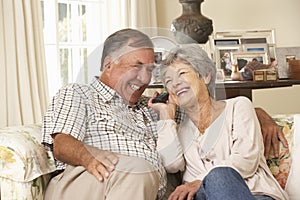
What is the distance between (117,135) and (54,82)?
1471 millimetres

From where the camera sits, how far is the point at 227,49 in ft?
10.6

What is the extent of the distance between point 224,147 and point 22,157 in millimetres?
622

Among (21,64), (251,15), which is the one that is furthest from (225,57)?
(21,64)

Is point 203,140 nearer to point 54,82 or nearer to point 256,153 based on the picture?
point 256,153

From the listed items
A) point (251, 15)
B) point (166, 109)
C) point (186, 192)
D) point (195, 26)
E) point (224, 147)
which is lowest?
point (186, 192)

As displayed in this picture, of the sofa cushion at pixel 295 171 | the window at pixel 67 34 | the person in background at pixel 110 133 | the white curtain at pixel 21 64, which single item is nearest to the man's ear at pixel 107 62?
the person in background at pixel 110 133

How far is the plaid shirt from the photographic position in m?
1.64

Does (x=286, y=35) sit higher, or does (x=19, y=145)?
(x=286, y=35)

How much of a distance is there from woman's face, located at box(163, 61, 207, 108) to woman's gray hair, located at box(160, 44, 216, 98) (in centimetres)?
1

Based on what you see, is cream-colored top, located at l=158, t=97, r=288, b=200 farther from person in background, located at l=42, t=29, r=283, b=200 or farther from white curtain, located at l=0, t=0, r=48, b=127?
white curtain, located at l=0, t=0, r=48, b=127

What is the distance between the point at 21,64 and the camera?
2.65 metres

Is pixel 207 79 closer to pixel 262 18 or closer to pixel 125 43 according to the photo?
pixel 125 43

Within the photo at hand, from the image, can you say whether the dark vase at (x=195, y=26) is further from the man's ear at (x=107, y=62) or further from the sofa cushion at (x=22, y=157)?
the sofa cushion at (x=22, y=157)

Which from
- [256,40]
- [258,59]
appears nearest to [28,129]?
[258,59]
